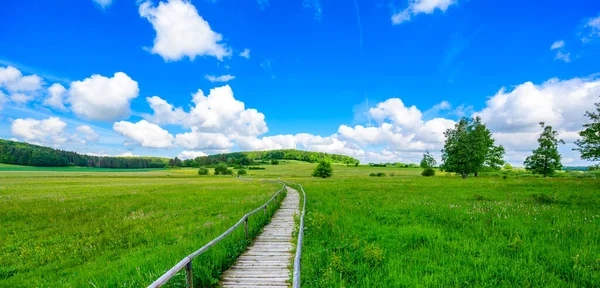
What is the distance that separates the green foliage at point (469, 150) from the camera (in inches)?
2076

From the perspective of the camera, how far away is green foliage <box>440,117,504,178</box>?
52.7 meters

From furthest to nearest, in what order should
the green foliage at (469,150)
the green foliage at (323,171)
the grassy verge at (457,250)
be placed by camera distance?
the green foliage at (323,171), the green foliage at (469,150), the grassy verge at (457,250)

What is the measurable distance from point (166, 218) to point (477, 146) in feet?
188

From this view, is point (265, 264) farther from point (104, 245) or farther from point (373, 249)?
point (104, 245)

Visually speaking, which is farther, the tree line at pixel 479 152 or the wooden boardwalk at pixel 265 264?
the tree line at pixel 479 152

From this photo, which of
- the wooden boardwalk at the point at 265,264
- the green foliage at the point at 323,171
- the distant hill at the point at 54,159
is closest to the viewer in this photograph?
the wooden boardwalk at the point at 265,264

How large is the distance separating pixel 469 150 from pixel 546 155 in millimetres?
19041

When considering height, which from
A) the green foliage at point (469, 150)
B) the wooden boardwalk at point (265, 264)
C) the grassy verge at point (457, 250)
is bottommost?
the wooden boardwalk at point (265, 264)

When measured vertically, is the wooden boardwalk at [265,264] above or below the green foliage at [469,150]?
below

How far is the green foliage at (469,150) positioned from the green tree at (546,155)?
6.05 metres

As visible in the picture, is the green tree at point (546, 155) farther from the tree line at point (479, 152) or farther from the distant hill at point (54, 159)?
the distant hill at point (54, 159)

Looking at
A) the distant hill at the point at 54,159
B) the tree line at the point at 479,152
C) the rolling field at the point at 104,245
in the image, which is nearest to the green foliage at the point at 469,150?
the tree line at the point at 479,152

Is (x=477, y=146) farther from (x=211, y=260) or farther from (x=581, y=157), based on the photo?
(x=211, y=260)

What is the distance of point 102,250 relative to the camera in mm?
11688
